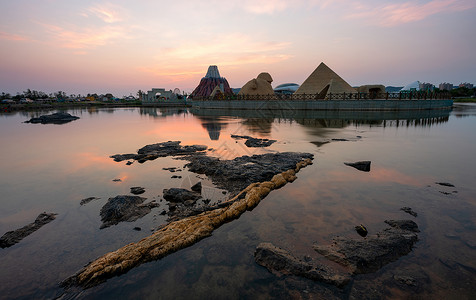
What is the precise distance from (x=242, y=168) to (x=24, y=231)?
7.70 m

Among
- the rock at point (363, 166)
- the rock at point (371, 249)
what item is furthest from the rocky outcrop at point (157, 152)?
the rock at point (371, 249)

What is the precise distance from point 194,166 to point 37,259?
271 inches

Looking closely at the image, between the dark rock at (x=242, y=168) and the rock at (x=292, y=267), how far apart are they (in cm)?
372

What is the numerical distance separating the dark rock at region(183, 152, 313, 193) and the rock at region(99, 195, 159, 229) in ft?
9.62

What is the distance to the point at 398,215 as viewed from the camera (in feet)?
22.4

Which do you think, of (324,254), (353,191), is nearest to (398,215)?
(353,191)

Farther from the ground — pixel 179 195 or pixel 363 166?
pixel 363 166

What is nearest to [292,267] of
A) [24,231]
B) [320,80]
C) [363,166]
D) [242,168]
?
[242,168]

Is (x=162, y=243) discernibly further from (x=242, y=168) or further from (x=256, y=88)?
(x=256, y=88)

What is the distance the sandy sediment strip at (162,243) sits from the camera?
15.4ft

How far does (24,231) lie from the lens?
20.9ft

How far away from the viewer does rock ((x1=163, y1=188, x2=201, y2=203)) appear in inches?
315

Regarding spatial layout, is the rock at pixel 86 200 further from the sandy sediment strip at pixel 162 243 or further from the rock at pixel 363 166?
the rock at pixel 363 166

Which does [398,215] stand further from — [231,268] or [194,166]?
[194,166]
